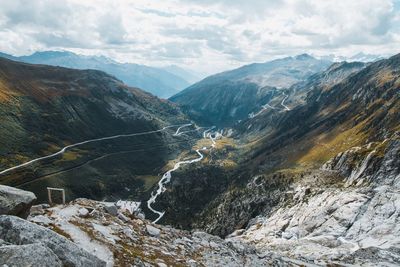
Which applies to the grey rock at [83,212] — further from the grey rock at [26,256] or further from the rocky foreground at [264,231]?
the grey rock at [26,256]

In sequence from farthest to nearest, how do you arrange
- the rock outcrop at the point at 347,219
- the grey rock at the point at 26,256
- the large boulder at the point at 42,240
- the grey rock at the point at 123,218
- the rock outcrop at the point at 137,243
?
the rock outcrop at the point at 347,219 < the grey rock at the point at 123,218 < the rock outcrop at the point at 137,243 < the large boulder at the point at 42,240 < the grey rock at the point at 26,256

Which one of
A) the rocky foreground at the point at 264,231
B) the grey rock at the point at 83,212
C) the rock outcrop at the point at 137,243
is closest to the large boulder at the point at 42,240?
the rocky foreground at the point at 264,231

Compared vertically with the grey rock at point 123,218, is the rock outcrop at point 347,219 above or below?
below

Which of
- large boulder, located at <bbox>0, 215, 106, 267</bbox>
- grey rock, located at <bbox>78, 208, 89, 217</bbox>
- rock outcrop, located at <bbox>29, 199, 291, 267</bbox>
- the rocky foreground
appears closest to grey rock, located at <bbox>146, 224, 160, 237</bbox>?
rock outcrop, located at <bbox>29, 199, 291, 267</bbox>

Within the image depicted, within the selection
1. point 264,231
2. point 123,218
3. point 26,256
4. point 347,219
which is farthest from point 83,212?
point 264,231

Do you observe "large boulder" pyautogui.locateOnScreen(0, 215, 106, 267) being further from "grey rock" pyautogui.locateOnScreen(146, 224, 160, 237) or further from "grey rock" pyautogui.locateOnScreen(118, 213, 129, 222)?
"grey rock" pyautogui.locateOnScreen(118, 213, 129, 222)

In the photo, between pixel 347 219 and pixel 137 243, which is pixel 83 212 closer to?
pixel 137 243
